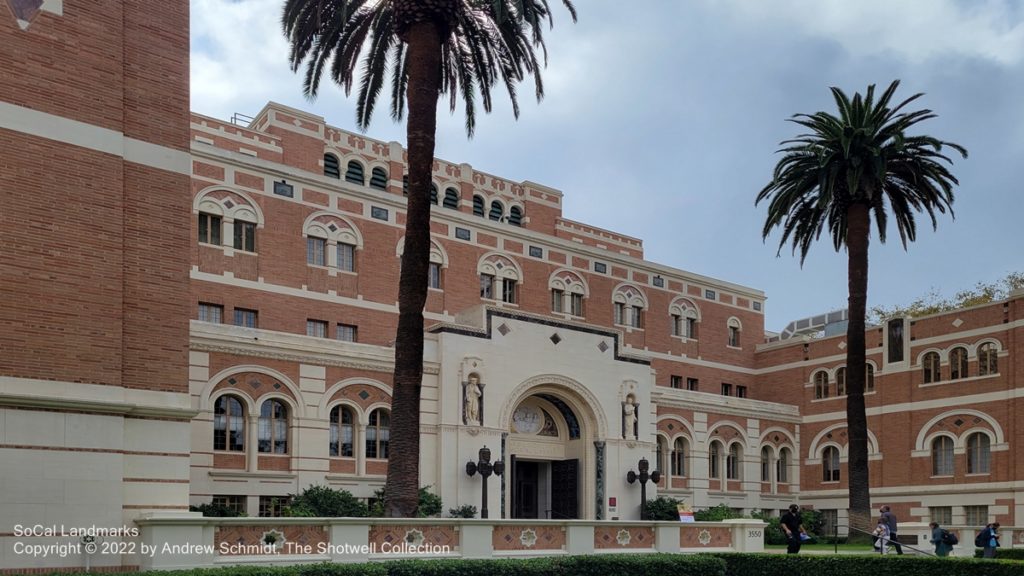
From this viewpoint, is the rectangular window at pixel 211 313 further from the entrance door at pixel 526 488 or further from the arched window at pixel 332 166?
the entrance door at pixel 526 488

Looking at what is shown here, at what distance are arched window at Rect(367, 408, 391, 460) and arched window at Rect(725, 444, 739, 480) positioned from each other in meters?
20.5

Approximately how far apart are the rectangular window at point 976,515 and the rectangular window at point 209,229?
3476 cm

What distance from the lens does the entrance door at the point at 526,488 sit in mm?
41812

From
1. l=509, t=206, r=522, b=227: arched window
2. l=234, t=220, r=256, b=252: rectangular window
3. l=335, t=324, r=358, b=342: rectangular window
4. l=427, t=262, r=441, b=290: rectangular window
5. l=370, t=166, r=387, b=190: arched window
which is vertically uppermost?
l=370, t=166, r=387, b=190: arched window

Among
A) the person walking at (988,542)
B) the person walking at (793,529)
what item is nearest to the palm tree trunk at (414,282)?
the person walking at (793,529)

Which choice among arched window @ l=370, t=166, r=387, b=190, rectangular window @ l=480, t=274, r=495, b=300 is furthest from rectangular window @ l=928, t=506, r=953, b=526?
arched window @ l=370, t=166, r=387, b=190

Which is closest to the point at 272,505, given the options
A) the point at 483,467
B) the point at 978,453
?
the point at 483,467

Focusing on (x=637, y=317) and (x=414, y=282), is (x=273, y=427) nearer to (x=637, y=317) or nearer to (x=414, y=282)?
(x=414, y=282)

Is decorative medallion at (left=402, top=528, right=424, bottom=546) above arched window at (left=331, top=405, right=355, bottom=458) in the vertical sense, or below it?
below

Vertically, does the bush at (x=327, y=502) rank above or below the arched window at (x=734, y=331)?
below

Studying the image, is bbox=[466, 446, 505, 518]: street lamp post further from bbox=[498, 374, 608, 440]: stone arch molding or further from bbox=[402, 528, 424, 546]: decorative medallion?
bbox=[402, 528, 424, 546]: decorative medallion

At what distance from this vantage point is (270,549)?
1855 cm

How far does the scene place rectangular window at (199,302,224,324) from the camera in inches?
1493

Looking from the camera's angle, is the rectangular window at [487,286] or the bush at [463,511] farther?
the rectangular window at [487,286]
